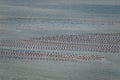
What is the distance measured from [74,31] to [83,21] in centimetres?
513

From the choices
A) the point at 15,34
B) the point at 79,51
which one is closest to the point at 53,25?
the point at 15,34

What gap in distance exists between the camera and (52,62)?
1550cm

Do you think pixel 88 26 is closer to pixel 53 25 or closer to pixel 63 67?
pixel 53 25

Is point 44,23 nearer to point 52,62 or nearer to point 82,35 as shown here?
point 82,35

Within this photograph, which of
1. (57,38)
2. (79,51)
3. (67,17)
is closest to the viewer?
(79,51)

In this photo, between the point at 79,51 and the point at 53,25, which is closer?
the point at 79,51

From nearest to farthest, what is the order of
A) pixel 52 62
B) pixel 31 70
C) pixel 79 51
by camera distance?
1. pixel 31 70
2. pixel 52 62
3. pixel 79 51

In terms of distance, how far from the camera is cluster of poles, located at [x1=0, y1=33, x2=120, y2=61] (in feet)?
53.7

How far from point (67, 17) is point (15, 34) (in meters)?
9.92

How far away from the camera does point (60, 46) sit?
1822cm

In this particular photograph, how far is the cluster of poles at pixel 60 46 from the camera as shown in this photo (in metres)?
16.4

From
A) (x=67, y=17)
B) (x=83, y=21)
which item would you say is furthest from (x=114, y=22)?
(x=67, y=17)

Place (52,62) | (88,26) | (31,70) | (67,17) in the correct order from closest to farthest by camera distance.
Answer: (31,70) < (52,62) < (88,26) < (67,17)

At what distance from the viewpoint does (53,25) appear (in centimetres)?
2522
